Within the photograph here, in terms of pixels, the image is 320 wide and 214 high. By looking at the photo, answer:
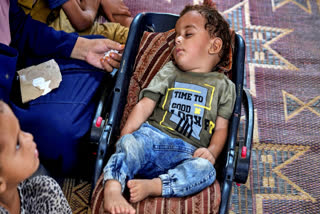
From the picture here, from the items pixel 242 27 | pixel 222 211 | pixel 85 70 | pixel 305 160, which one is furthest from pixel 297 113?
pixel 85 70

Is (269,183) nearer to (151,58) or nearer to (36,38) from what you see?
(151,58)

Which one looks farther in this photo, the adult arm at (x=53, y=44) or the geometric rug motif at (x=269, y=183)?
the geometric rug motif at (x=269, y=183)

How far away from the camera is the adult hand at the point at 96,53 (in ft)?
5.56

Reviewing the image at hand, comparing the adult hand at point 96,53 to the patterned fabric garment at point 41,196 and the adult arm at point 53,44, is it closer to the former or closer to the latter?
the adult arm at point 53,44

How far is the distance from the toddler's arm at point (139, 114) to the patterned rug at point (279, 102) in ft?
1.50

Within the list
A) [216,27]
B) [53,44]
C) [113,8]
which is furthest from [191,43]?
[113,8]

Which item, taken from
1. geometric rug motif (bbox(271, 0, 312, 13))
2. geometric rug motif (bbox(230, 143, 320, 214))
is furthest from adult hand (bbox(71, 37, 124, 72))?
geometric rug motif (bbox(271, 0, 312, 13))

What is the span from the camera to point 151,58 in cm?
172

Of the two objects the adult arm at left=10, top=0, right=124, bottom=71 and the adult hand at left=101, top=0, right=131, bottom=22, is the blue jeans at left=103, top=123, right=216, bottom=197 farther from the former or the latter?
the adult hand at left=101, top=0, right=131, bottom=22

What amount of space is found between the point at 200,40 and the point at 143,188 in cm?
72

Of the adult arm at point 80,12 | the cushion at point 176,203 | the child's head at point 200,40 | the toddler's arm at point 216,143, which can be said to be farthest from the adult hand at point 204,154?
the adult arm at point 80,12

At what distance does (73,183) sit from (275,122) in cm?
118

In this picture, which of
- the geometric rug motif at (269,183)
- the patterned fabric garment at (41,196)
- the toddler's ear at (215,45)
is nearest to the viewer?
the patterned fabric garment at (41,196)

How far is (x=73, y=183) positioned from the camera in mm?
1777
